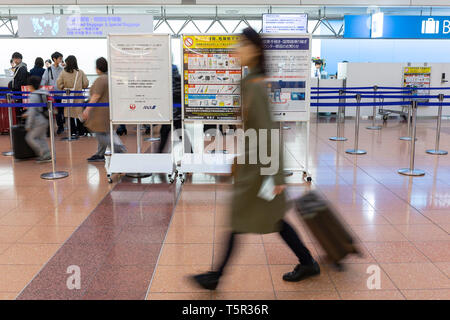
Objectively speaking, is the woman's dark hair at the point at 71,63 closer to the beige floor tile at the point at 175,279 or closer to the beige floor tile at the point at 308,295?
the beige floor tile at the point at 175,279

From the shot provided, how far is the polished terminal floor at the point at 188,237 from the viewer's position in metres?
2.80

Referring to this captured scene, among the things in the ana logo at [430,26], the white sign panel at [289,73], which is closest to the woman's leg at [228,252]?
the white sign panel at [289,73]

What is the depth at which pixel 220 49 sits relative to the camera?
521cm

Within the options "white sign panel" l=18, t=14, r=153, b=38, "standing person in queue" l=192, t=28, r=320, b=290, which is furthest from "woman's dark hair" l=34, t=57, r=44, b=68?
"standing person in queue" l=192, t=28, r=320, b=290

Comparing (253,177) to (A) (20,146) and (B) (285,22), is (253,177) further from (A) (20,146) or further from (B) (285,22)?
(B) (285,22)

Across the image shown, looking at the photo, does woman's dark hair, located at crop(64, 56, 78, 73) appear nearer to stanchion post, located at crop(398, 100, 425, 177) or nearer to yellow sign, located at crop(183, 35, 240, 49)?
yellow sign, located at crop(183, 35, 240, 49)

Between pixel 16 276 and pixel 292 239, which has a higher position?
pixel 292 239

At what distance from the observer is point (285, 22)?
12.5m

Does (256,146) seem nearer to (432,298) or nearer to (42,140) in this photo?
(432,298)

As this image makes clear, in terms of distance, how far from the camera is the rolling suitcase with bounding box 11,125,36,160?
22.0 feet

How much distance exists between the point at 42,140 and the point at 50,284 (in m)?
4.20

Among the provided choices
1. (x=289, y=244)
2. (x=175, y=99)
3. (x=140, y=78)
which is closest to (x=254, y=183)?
(x=289, y=244)

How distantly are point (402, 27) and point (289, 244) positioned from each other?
1101cm

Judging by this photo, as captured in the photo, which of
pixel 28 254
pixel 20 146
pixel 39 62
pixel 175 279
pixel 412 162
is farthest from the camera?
pixel 39 62
